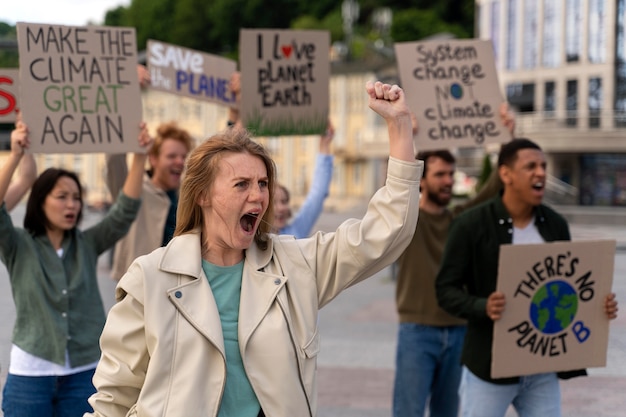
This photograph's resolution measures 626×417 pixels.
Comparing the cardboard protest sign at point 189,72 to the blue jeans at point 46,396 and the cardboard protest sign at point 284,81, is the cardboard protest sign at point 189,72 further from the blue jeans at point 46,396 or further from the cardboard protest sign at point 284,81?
the blue jeans at point 46,396

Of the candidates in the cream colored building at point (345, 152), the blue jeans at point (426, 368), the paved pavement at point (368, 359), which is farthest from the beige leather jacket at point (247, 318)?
the cream colored building at point (345, 152)

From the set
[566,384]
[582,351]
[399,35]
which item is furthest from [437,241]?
[399,35]

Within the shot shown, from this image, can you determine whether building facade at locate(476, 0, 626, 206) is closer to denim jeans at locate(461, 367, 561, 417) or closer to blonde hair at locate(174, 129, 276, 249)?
denim jeans at locate(461, 367, 561, 417)

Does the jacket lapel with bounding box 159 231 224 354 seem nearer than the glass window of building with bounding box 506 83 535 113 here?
Yes

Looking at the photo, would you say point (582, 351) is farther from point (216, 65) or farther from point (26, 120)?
point (216, 65)

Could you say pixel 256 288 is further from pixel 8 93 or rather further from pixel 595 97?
pixel 595 97

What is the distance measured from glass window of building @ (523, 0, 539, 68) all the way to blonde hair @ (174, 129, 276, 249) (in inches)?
1757

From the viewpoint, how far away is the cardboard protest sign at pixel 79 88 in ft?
15.8

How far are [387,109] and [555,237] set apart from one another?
6.30 ft

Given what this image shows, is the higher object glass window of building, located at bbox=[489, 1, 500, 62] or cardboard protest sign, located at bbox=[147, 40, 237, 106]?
glass window of building, located at bbox=[489, 1, 500, 62]

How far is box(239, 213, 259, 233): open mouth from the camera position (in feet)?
8.93

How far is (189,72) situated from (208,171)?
3689 mm

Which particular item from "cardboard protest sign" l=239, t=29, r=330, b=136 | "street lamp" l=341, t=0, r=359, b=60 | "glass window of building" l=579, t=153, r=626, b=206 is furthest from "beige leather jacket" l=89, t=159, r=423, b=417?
"street lamp" l=341, t=0, r=359, b=60

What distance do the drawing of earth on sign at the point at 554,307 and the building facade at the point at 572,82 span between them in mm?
37116
